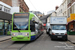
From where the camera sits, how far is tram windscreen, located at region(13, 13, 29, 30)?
38.9 feet

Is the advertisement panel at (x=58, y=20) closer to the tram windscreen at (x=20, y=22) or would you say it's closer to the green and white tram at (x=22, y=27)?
the green and white tram at (x=22, y=27)

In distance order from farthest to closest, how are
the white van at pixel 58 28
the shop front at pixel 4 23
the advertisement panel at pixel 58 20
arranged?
1. the shop front at pixel 4 23
2. the advertisement panel at pixel 58 20
3. the white van at pixel 58 28

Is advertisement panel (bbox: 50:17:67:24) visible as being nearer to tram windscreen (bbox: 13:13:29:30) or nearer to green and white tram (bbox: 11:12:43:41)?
green and white tram (bbox: 11:12:43:41)

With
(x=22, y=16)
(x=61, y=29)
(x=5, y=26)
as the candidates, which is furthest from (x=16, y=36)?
(x=5, y=26)

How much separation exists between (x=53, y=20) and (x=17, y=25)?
19.0ft

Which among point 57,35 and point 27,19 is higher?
point 27,19

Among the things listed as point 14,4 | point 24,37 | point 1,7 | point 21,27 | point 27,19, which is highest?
point 14,4

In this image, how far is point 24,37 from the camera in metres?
Result: 11.7

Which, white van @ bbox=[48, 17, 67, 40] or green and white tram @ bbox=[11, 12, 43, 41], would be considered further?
white van @ bbox=[48, 17, 67, 40]

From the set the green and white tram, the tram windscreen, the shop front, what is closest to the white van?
the green and white tram

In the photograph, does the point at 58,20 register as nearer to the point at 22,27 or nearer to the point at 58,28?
the point at 58,28

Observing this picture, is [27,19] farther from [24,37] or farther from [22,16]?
[24,37]

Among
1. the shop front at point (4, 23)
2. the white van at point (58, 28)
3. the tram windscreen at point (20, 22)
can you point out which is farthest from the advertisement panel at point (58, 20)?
the shop front at point (4, 23)

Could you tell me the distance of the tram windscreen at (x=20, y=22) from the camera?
38.9ft
